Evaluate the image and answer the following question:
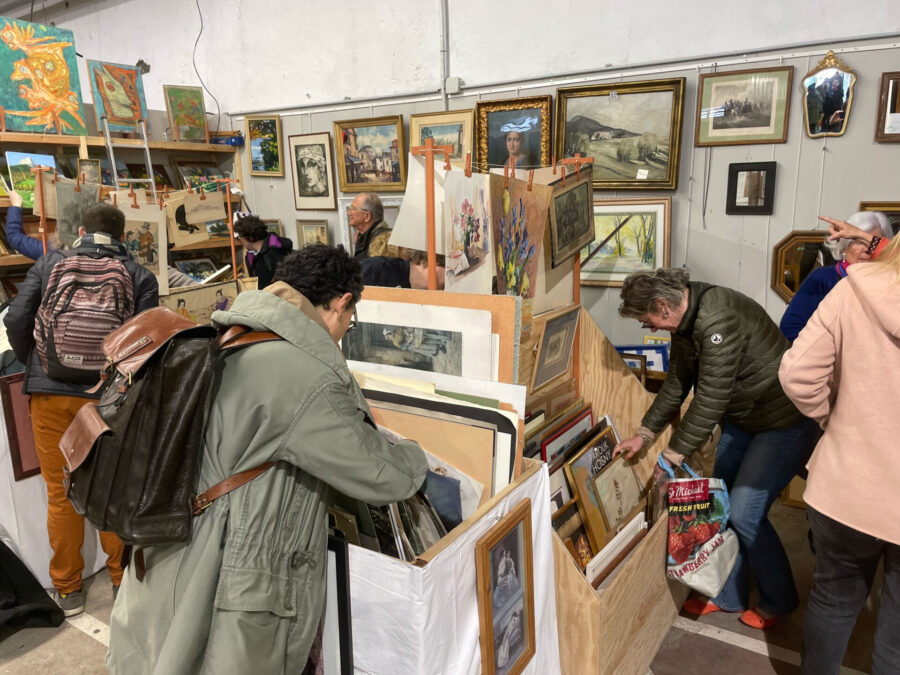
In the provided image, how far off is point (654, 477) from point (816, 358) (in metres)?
0.99

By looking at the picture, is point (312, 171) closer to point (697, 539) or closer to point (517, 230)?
point (517, 230)

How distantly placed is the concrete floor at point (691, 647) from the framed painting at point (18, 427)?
0.61 meters

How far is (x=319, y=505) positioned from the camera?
123 centimetres

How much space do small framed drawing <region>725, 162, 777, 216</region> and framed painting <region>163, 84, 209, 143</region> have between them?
419 centimetres

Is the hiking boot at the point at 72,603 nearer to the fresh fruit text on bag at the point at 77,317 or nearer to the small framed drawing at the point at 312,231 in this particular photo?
the fresh fruit text on bag at the point at 77,317

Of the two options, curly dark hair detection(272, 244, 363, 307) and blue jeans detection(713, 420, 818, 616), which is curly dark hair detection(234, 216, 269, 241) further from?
blue jeans detection(713, 420, 818, 616)

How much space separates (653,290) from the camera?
204 cm

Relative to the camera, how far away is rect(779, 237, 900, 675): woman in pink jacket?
1348 millimetres

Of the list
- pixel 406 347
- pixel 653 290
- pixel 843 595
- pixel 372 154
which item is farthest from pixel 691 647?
pixel 372 154

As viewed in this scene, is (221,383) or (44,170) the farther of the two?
(44,170)

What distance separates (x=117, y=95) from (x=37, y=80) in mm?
531

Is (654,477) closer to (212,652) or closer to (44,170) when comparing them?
(212,652)

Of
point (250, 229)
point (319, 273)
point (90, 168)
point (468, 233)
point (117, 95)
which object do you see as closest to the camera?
point (319, 273)

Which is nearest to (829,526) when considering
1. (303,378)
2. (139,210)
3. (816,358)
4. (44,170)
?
(816,358)
